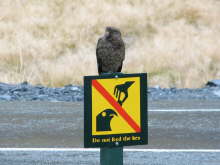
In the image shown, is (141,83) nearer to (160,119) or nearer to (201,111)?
(160,119)

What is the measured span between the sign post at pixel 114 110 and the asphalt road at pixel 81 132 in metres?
2.46

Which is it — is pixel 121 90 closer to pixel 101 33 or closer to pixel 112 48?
pixel 112 48

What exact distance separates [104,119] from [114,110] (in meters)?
0.07

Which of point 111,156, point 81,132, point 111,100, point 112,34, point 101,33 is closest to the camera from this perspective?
point 111,100

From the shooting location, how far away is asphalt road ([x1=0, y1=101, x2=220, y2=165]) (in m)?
5.94

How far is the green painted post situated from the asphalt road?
93.3 inches

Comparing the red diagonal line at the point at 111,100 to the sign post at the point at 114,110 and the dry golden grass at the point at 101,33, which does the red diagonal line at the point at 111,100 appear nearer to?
the sign post at the point at 114,110

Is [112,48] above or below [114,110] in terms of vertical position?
above

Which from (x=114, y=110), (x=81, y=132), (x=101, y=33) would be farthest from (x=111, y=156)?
(x=101, y=33)

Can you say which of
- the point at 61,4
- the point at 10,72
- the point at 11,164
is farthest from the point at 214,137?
the point at 61,4

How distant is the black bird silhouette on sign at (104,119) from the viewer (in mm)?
3287

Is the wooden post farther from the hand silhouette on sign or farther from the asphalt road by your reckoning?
the asphalt road

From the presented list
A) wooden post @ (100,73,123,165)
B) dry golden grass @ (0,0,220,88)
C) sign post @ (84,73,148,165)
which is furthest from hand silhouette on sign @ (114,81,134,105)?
dry golden grass @ (0,0,220,88)

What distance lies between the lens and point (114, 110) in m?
3.28
